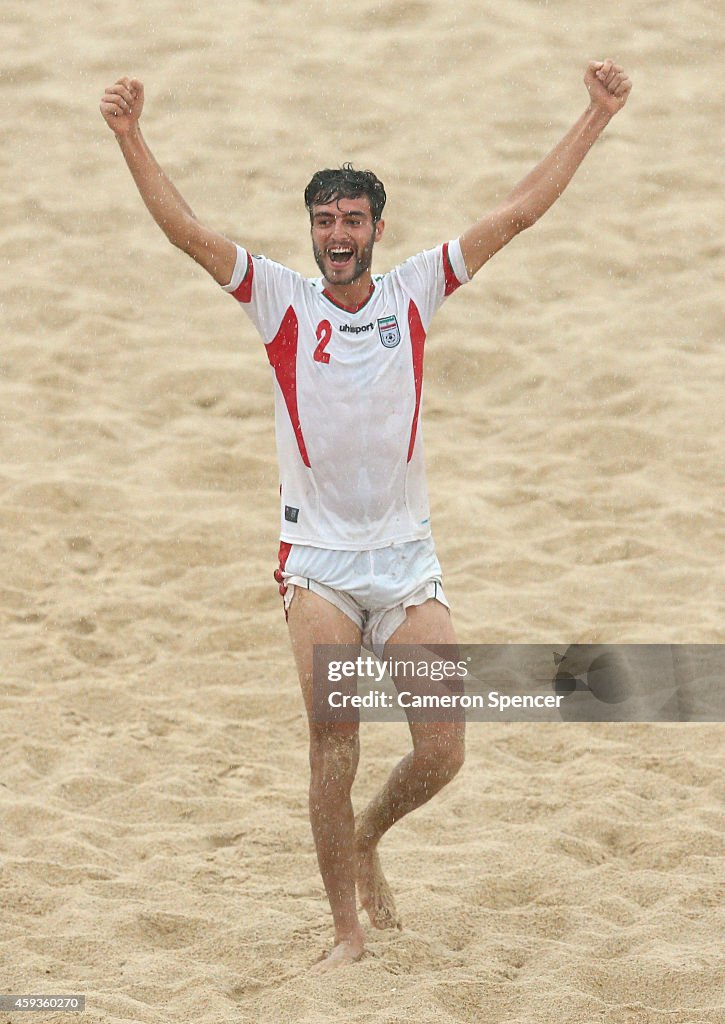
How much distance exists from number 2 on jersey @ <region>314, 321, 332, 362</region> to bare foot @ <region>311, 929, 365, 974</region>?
1619mm

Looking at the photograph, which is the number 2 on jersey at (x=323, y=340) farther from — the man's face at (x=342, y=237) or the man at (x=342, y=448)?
the man's face at (x=342, y=237)

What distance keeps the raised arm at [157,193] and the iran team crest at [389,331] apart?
445mm

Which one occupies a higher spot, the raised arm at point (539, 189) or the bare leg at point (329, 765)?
the raised arm at point (539, 189)

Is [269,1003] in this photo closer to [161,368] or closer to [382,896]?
[382,896]

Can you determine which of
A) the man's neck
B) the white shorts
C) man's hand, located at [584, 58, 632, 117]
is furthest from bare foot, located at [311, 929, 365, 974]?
man's hand, located at [584, 58, 632, 117]

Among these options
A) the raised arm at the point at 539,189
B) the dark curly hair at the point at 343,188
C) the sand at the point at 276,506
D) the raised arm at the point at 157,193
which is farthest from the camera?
the sand at the point at 276,506

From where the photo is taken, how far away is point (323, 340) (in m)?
4.13

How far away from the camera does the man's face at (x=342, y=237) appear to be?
4117mm

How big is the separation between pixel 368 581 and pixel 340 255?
2.97 feet

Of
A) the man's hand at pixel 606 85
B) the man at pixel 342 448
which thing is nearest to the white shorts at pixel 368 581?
the man at pixel 342 448

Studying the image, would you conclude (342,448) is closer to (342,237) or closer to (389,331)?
(389,331)

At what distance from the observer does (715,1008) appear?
13.0ft

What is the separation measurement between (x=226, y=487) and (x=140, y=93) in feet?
12.2

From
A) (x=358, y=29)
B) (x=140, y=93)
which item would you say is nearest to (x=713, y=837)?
(x=140, y=93)
